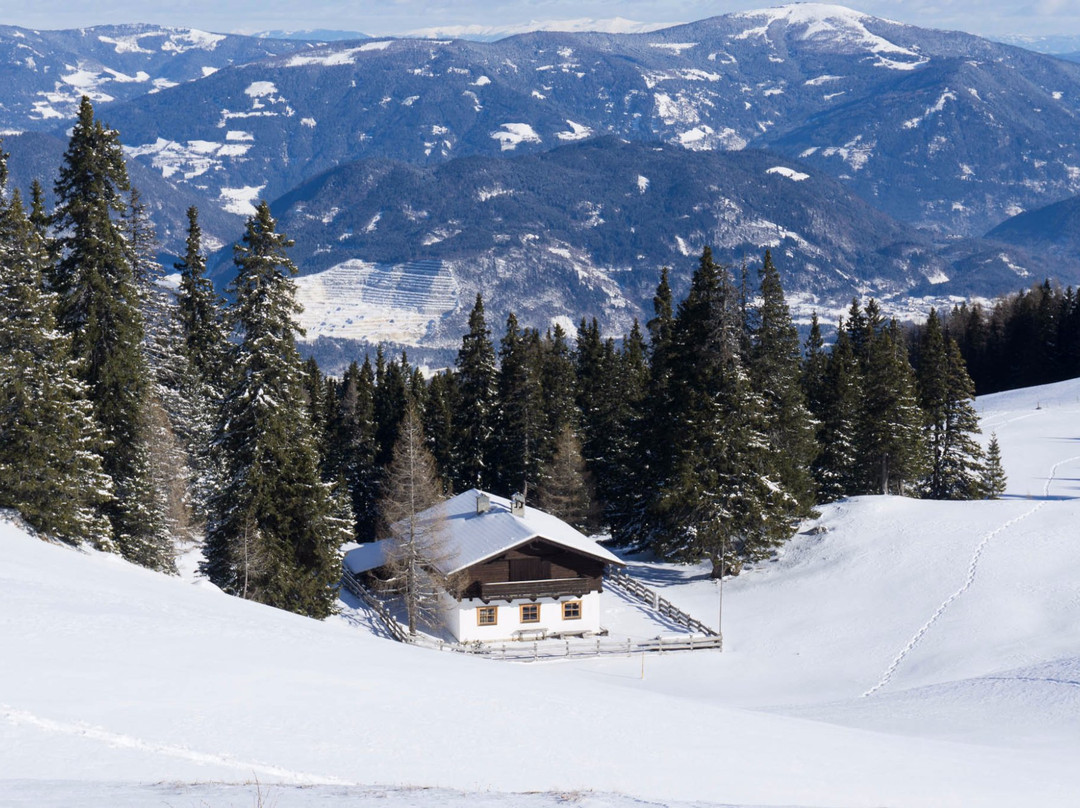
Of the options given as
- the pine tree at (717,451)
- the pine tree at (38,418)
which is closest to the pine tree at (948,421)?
the pine tree at (717,451)

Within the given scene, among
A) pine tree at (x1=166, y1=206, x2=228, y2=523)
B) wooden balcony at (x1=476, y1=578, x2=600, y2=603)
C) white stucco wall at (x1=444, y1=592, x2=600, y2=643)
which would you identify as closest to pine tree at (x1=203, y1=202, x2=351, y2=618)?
white stucco wall at (x1=444, y1=592, x2=600, y2=643)

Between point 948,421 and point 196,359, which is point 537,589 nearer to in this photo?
point 196,359

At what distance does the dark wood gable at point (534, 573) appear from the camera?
4172 centimetres

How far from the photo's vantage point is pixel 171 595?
906 inches

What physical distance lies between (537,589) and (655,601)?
546cm

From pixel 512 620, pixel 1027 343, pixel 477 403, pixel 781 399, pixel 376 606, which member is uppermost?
pixel 781 399

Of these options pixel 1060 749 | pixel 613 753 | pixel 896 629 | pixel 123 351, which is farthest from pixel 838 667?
pixel 123 351

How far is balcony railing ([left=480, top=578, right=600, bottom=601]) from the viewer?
41.8 meters

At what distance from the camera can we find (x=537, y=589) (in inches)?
1661

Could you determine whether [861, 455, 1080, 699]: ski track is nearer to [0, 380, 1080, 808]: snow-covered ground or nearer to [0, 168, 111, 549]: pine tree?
[0, 380, 1080, 808]: snow-covered ground

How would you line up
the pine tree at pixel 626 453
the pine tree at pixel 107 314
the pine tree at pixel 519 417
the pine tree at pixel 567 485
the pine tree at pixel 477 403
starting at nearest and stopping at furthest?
the pine tree at pixel 107 314 < the pine tree at pixel 626 453 < the pine tree at pixel 567 485 < the pine tree at pixel 519 417 < the pine tree at pixel 477 403

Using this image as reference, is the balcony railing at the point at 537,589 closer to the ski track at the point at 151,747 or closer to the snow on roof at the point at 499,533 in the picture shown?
the snow on roof at the point at 499,533

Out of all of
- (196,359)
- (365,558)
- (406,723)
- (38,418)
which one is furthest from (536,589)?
→ (406,723)

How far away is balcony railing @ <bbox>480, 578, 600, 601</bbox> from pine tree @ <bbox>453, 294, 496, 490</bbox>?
18966 mm
